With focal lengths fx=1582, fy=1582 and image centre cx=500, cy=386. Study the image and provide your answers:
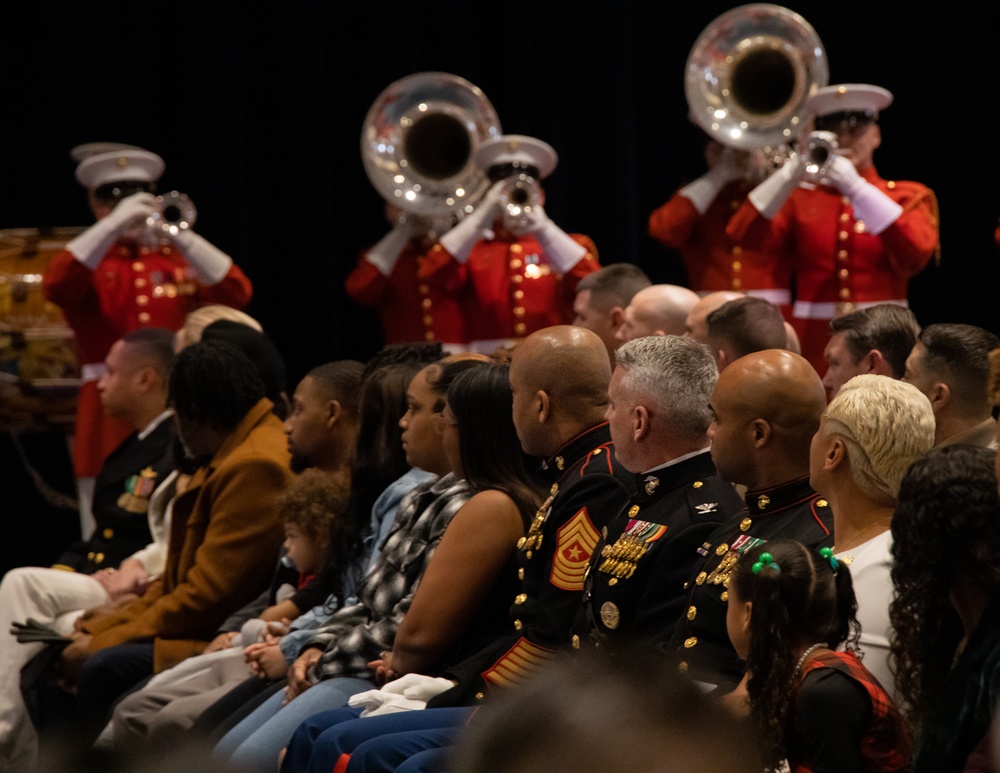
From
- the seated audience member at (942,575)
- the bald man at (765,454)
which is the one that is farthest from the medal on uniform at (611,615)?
the seated audience member at (942,575)

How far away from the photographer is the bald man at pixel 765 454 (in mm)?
2545

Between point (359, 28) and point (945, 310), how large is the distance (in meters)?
2.69

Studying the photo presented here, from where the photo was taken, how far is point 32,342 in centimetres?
588

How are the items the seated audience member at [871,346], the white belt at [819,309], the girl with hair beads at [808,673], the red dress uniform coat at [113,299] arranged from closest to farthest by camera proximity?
the girl with hair beads at [808,673] → the seated audience member at [871,346] → the white belt at [819,309] → the red dress uniform coat at [113,299]

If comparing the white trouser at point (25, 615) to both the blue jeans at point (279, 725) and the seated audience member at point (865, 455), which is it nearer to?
the blue jeans at point (279, 725)

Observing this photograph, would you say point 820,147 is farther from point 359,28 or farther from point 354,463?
point 359,28

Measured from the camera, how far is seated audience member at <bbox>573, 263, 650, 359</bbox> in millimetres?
4582

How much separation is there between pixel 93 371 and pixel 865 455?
3893mm

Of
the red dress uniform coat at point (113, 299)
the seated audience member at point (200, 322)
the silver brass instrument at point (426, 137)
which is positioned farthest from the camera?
the silver brass instrument at point (426, 137)

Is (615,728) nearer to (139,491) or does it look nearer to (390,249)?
(139,491)

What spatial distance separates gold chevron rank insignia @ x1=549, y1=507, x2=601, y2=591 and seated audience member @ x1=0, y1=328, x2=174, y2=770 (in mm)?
1808

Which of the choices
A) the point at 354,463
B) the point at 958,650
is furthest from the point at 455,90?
the point at 958,650

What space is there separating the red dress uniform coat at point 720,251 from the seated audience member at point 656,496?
2469 millimetres

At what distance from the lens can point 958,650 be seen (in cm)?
216
